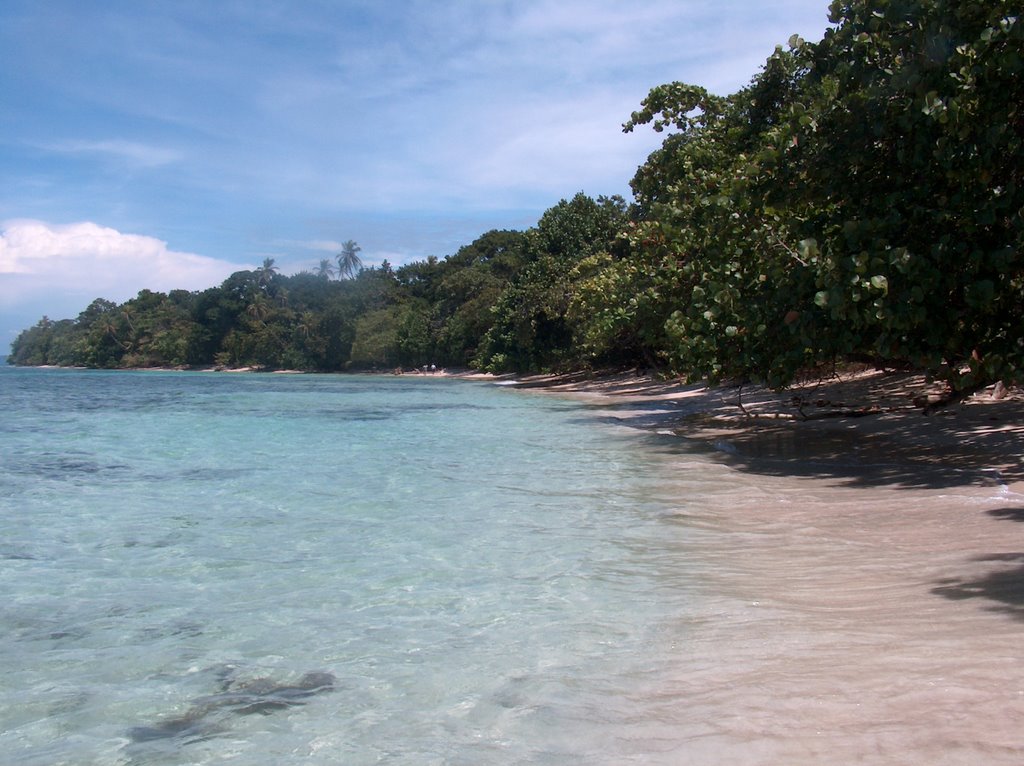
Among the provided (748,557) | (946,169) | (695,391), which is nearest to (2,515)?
(748,557)

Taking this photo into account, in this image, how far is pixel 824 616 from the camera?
4.74m

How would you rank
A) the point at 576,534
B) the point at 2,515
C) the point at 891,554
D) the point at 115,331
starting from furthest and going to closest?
the point at 115,331
the point at 2,515
the point at 576,534
the point at 891,554

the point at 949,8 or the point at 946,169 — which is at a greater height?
the point at 949,8

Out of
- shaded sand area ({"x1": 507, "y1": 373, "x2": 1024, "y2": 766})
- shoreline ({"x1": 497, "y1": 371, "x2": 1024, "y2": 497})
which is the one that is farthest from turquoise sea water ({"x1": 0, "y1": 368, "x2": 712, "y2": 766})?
shoreline ({"x1": 497, "y1": 371, "x2": 1024, "y2": 497})

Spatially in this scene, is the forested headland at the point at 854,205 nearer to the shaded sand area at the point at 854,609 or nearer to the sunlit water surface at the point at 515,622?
the shaded sand area at the point at 854,609

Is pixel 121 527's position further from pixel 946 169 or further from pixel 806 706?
pixel 946 169

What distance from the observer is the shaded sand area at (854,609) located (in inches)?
127

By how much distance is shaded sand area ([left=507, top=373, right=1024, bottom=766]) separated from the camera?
10.6ft

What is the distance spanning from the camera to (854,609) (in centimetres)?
482

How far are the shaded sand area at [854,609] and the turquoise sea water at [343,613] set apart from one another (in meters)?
0.25

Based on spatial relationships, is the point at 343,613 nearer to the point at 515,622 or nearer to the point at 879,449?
the point at 515,622

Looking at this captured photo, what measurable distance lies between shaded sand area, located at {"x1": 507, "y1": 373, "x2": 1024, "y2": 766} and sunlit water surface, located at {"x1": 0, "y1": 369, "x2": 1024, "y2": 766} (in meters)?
0.02

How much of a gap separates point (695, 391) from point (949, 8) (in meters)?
18.6

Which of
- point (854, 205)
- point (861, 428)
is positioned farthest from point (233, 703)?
point (861, 428)
